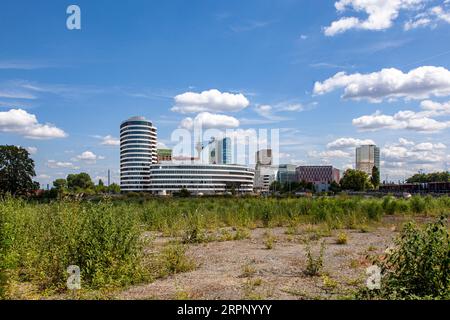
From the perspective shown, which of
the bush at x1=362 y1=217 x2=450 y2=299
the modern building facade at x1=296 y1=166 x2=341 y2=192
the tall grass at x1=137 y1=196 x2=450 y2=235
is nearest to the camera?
the bush at x1=362 y1=217 x2=450 y2=299

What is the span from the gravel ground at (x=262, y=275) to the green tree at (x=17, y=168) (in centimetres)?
5546

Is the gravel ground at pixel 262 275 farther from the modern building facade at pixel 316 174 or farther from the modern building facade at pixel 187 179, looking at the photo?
the modern building facade at pixel 316 174

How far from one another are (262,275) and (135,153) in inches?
5621

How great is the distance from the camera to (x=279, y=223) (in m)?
18.7

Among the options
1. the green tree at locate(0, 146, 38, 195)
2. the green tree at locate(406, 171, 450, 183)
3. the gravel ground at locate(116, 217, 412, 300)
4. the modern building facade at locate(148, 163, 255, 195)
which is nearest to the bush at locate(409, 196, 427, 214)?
the gravel ground at locate(116, 217, 412, 300)

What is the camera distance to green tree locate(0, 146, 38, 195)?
2315 inches

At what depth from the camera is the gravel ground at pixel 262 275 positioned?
6396mm

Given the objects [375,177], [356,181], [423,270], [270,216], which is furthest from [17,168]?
[375,177]

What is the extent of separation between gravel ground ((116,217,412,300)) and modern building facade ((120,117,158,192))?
137 m

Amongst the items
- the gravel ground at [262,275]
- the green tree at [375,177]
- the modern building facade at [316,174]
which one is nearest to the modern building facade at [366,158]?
the modern building facade at [316,174]

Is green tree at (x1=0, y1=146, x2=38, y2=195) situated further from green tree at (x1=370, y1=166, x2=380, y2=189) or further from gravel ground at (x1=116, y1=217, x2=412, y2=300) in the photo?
green tree at (x1=370, y1=166, x2=380, y2=189)

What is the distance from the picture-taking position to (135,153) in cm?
14638
